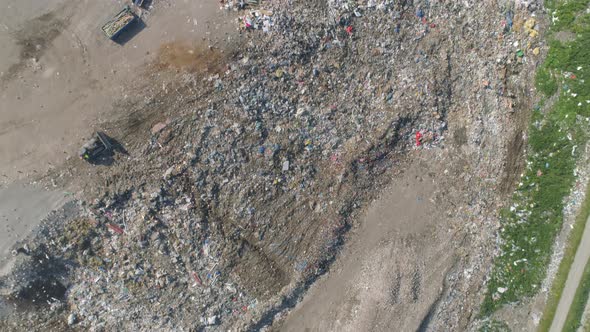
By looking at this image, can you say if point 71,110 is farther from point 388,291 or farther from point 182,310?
point 388,291

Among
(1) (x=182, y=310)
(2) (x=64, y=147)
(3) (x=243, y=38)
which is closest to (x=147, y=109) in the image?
(2) (x=64, y=147)

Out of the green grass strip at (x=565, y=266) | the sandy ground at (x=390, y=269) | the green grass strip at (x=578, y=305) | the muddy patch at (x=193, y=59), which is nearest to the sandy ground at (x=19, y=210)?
the muddy patch at (x=193, y=59)

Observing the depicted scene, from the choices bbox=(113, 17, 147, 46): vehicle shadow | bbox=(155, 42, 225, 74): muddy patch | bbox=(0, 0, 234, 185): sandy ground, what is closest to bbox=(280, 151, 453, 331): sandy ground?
bbox=(155, 42, 225, 74): muddy patch

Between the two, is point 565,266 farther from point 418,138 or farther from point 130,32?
point 130,32

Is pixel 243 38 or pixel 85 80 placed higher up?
pixel 85 80

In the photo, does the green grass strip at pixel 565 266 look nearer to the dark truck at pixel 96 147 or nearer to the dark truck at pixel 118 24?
the dark truck at pixel 96 147

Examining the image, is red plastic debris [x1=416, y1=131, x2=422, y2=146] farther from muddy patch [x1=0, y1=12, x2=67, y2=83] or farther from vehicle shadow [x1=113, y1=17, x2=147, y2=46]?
muddy patch [x1=0, y1=12, x2=67, y2=83]
